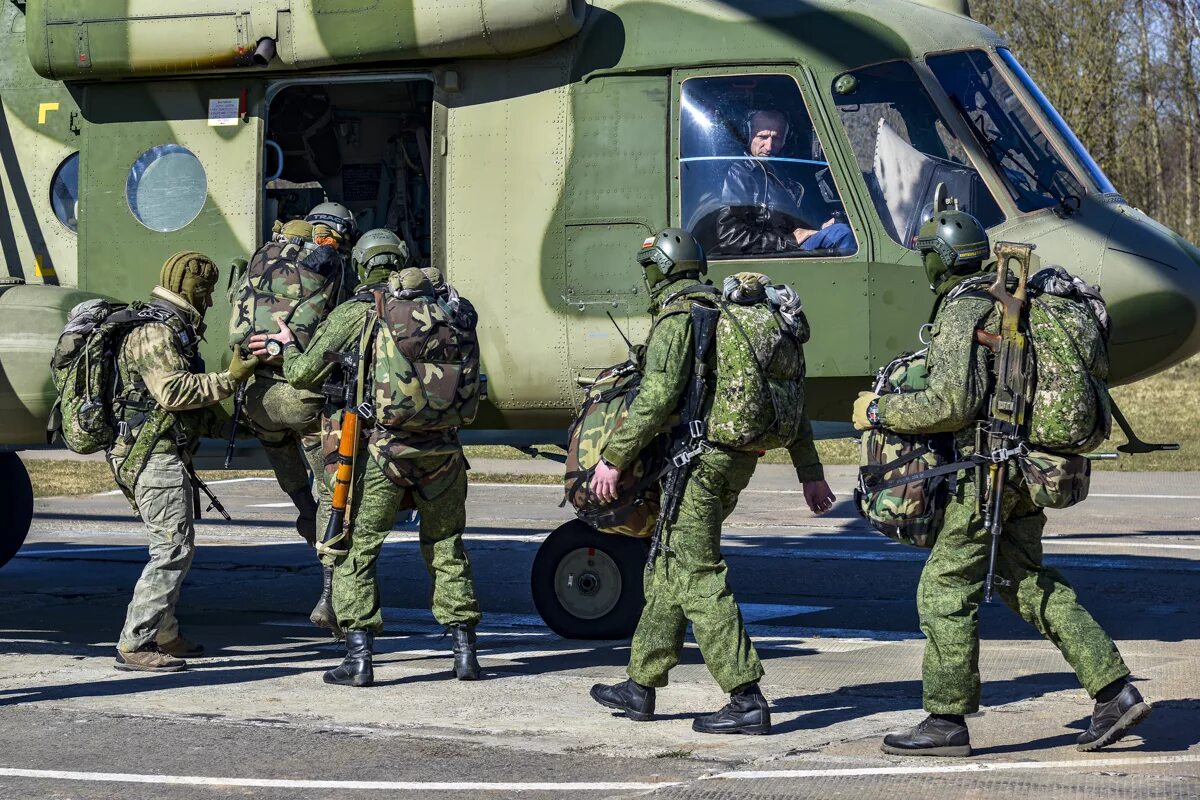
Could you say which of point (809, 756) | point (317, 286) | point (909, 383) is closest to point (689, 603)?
point (809, 756)

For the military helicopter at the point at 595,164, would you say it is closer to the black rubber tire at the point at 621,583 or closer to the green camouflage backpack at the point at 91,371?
the black rubber tire at the point at 621,583

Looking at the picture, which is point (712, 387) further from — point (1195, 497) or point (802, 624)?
point (1195, 497)

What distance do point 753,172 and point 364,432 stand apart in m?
2.34

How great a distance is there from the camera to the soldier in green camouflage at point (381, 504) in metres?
7.27

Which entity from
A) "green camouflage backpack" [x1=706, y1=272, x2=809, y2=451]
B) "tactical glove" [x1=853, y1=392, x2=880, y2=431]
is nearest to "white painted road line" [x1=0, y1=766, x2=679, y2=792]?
"green camouflage backpack" [x1=706, y1=272, x2=809, y2=451]

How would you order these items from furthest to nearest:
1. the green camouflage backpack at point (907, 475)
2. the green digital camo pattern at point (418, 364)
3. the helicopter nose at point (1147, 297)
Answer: the helicopter nose at point (1147, 297)
the green digital camo pattern at point (418, 364)
the green camouflage backpack at point (907, 475)

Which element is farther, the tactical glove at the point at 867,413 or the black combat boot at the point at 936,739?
the tactical glove at the point at 867,413

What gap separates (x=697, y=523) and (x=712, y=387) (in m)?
0.52

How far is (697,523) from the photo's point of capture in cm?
629

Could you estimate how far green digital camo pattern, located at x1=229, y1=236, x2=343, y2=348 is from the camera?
7961 mm

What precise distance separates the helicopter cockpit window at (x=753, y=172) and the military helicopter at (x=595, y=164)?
1cm

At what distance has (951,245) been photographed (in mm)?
6152

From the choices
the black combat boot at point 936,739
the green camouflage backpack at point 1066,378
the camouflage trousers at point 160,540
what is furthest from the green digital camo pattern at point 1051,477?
the camouflage trousers at point 160,540

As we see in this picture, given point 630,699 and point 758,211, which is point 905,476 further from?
point 758,211
